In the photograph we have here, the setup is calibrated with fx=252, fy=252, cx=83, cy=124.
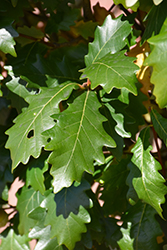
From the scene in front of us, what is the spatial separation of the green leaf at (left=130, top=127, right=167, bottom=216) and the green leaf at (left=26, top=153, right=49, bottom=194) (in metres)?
0.34

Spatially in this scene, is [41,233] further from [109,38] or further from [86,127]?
[109,38]

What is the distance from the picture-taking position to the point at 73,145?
2.22ft

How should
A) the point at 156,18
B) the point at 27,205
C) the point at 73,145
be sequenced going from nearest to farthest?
the point at 73,145, the point at 156,18, the point at 27,205

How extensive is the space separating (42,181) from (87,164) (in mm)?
338

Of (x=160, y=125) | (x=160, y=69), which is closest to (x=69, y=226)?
(x=160, y=125)

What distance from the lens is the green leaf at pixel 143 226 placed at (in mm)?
889

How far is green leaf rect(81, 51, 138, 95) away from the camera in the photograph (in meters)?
0.64

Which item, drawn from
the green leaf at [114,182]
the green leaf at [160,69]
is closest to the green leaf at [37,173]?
the green leaf at [114,182]

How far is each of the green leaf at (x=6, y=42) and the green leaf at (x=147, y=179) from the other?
56 centimetres

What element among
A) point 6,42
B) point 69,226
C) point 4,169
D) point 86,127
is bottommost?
point 69,226

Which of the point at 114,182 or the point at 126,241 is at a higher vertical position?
the point at 114,182

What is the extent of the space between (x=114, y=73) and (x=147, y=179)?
0.37 meters

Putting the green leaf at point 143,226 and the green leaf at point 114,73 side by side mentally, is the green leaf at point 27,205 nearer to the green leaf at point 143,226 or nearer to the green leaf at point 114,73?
the green leaf at point 143,226

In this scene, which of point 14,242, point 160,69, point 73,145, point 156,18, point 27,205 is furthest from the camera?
point 14,242
